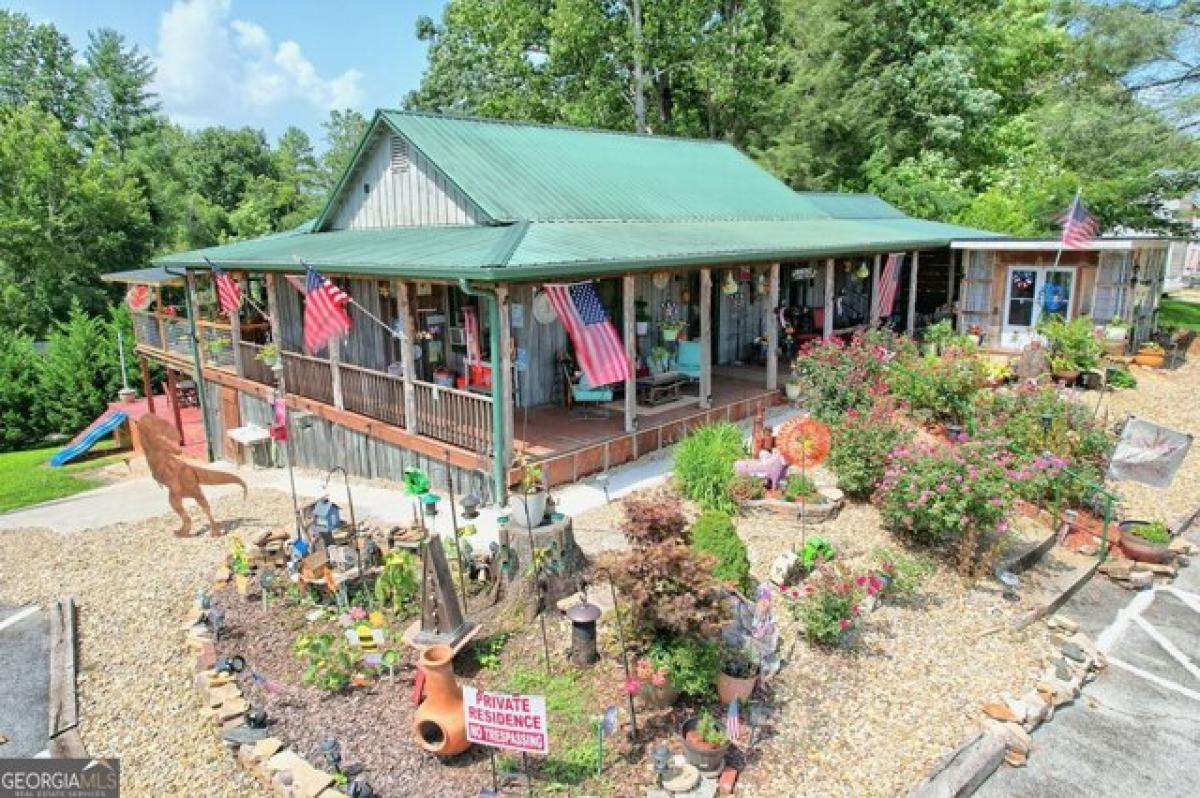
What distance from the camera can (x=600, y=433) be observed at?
38.6 feet

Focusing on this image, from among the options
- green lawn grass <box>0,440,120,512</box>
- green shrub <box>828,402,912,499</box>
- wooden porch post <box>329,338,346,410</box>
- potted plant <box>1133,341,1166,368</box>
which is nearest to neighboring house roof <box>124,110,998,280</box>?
wooden porch post <box>329,338,346,410</box>

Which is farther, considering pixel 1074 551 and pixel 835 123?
pixel 835 123

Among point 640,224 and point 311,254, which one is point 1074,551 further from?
point 311,254

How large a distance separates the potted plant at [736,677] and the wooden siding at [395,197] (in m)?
8.75

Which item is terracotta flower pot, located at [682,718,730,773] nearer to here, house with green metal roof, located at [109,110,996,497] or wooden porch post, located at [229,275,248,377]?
house with green metal roof, located at [109,110,996,497]

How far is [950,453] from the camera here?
8.49 m

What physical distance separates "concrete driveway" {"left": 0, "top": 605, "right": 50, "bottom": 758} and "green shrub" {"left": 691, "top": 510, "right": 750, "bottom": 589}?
586cm

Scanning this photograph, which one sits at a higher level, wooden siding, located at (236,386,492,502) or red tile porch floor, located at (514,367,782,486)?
red tile porch floor, located at (514,367,782,486)

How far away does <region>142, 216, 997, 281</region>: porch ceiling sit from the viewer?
987 cm

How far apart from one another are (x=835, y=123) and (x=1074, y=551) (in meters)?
24.3

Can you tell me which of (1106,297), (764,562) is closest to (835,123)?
(1106,297)

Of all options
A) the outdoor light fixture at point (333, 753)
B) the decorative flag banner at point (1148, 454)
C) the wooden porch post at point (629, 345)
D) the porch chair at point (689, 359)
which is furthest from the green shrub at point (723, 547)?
the porch chair at point (689, 359)

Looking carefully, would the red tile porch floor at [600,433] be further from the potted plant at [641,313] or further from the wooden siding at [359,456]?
the potted plant at [641,313]

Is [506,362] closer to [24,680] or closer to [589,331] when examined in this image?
[589,331]
